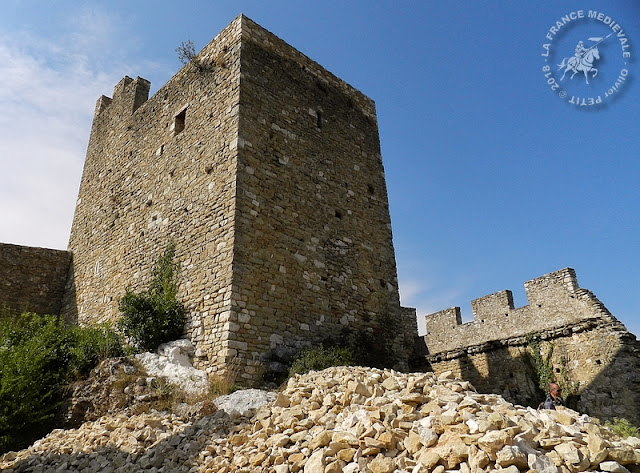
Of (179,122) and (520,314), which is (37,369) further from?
(520,314)

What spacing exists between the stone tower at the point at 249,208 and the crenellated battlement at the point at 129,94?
0.49 ft

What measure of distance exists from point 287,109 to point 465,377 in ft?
26.2

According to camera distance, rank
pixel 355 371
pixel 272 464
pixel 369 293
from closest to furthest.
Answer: pixel 272 464 < pixel 355 371 < pixel 369 293

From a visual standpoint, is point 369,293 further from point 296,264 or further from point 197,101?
point 197,101

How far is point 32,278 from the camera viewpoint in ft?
42.4

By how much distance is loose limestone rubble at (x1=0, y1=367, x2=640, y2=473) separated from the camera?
A: 10.9ft

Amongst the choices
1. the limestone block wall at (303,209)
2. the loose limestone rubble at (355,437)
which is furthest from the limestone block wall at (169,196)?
the loose limestone rubble at (355,437)

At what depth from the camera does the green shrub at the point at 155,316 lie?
8375 mm

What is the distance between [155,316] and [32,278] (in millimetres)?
6485

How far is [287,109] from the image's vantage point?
33.7 feet

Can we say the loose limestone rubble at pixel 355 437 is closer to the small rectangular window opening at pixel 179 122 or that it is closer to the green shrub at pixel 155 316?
the green shrub at pixel 155 316

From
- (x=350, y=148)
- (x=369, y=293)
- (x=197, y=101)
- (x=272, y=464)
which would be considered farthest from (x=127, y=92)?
(x=272, y=464)

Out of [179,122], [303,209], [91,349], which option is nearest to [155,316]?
[91,349]

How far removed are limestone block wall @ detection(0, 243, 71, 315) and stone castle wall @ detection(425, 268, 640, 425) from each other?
1039 centimetres
